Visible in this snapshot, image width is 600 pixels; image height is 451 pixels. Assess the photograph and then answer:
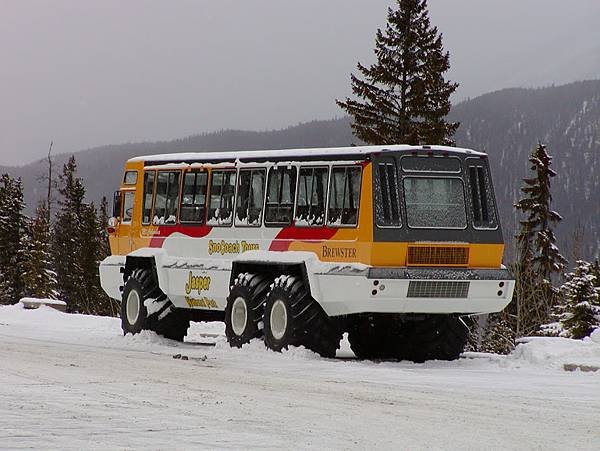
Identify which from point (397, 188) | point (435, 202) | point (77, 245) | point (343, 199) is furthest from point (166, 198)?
point (77, 245)

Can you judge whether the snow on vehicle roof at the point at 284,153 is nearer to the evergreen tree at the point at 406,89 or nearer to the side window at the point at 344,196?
the side window at the point at 344,196

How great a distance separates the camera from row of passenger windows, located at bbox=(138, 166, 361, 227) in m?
16.4

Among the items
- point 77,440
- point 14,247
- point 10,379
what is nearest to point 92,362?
point 10,379

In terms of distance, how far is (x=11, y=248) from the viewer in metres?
76.8

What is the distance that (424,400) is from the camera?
11453mm

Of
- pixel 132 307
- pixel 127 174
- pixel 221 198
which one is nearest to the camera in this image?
pixel 221 198

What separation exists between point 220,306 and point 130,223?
323 cm

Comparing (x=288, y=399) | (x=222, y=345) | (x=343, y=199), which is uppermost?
(x=343, y=199)

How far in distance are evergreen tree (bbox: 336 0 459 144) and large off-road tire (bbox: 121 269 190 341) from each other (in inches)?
890

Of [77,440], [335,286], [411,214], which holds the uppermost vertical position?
[411,214]

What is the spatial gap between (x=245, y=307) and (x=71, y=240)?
7151 centimetres

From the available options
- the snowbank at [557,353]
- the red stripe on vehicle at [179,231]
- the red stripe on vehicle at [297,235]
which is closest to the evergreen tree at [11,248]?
the red stripe on vehicle at [179,231]

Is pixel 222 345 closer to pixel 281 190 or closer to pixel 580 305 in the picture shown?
pixel 281 190

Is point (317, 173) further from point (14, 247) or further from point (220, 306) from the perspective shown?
point (14, 247)
